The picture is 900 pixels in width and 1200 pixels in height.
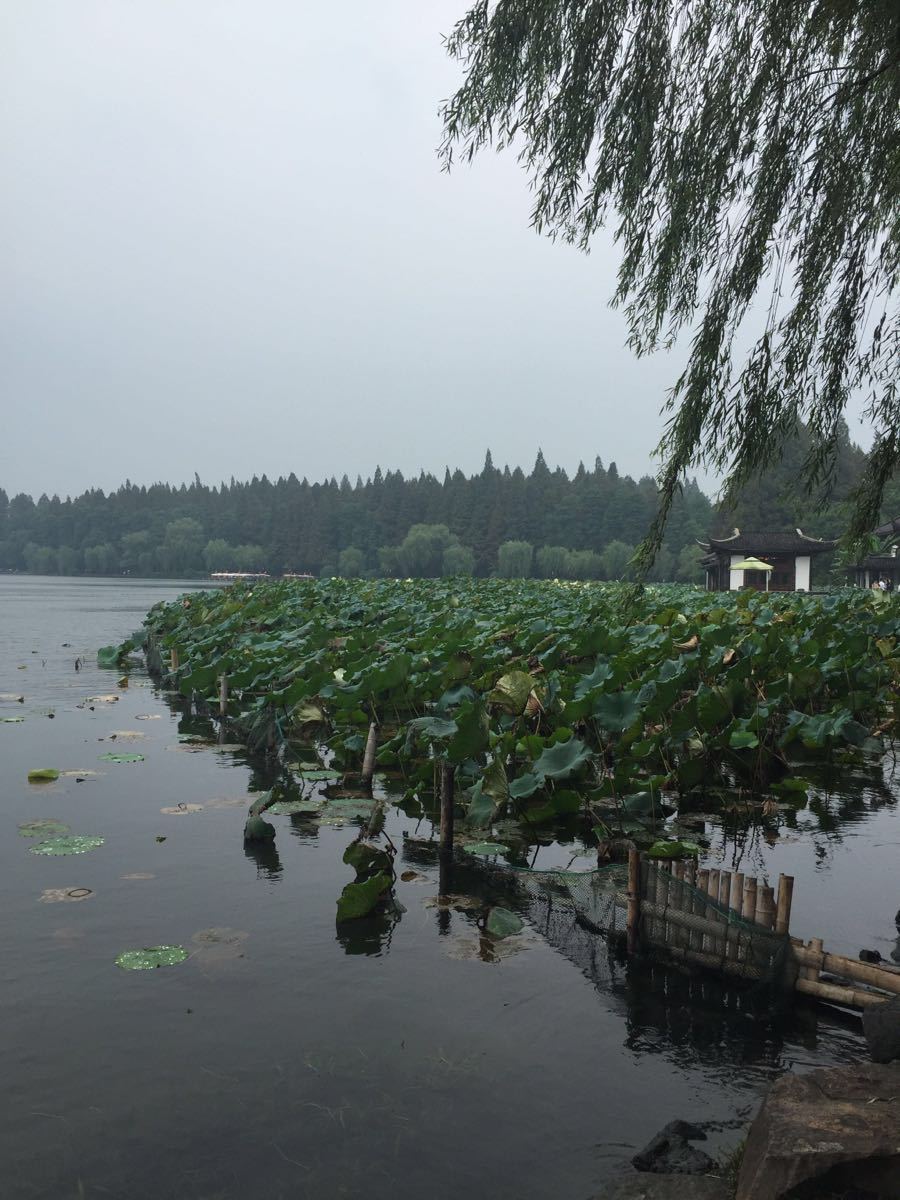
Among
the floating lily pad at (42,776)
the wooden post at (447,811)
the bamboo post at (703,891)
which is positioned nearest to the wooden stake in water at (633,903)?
the bamboo post at (703,891)

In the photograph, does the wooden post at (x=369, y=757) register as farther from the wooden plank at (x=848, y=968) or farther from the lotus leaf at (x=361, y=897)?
the wooden plank at (x=848, y=968)

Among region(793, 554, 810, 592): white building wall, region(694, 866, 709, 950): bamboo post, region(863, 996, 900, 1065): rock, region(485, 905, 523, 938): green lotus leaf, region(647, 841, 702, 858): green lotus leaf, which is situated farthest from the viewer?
region(793, 554, 810, 592): white building wall

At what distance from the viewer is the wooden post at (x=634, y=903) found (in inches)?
141

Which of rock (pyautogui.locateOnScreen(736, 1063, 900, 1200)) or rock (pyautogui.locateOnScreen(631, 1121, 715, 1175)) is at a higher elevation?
rock (pyautogui.locateOnScreen(736, 1063, 900, 1200))

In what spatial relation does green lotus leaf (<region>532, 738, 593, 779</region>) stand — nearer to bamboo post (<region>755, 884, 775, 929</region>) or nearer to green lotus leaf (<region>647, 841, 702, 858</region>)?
green lotus leaf (<region>647, 841, 702, 858</region>)

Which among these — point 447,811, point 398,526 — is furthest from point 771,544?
point 398,526

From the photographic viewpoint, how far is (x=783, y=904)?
322cm

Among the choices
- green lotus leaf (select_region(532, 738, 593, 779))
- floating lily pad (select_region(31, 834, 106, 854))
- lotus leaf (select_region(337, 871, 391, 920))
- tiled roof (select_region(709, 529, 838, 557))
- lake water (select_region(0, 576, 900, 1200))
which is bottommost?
lake water (select_region(0, 576, 900, 1200))

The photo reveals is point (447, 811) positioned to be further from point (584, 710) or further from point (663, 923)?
point (663, 923)

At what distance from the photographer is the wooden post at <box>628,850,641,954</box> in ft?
11.7

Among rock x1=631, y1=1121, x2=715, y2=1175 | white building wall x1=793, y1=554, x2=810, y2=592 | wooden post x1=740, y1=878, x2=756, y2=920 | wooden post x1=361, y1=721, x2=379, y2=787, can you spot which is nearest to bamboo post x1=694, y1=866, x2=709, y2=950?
wooden post x1=740, y1=878, x2=756, y2=920

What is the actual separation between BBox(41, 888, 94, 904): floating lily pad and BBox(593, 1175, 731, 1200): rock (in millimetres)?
2778

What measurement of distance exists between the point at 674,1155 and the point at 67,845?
3588 mm

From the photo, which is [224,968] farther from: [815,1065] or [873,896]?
[873,896]
